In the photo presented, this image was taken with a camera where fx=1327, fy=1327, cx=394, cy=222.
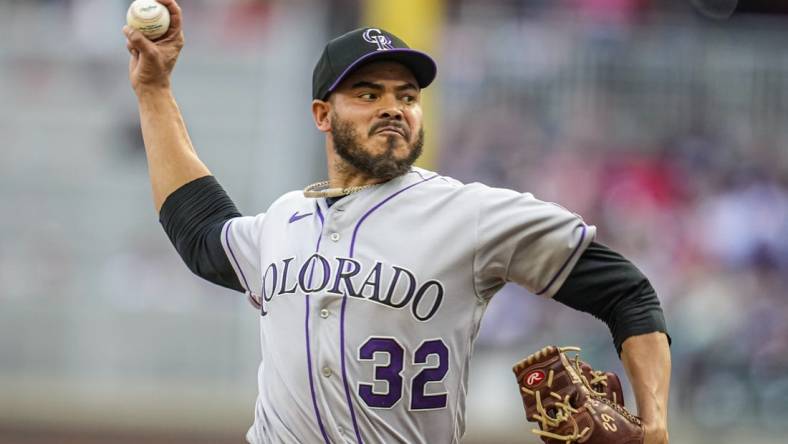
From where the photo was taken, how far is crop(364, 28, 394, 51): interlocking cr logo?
3.40 meters

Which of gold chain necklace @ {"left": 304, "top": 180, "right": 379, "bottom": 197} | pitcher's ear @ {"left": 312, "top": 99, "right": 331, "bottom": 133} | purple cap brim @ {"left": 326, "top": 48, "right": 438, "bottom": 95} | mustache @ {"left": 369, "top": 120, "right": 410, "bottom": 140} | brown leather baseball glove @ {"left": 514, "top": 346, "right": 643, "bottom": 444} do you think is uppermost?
purple cap brim @ {"left": 326, "top": 48, "right": 438, "bottom": 95}

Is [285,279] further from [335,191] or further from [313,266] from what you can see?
[335,191]

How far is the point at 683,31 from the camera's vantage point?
10719mm

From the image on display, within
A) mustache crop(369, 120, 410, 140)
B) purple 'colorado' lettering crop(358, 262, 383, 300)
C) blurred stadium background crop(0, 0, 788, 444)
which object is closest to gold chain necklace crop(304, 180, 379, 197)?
mustache crop(369, 120, 410, 140)

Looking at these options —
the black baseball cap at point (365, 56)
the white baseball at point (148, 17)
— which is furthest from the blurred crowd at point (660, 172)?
the black baseball cap at point (365, 56)

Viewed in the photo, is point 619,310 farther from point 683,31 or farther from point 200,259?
point 683,31

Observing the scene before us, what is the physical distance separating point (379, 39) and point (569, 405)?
3.46 ft

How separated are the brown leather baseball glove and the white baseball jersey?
0.18 metres

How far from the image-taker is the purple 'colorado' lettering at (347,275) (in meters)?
3.28

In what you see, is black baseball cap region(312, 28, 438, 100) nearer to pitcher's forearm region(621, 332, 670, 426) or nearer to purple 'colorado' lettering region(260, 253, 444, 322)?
purple 'colorado' lettering region(260, 253, 444, 322)

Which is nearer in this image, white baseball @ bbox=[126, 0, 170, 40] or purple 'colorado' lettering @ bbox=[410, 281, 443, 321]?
purple 'colorado' lettering @ bbox=[410, 281, 443, 321]

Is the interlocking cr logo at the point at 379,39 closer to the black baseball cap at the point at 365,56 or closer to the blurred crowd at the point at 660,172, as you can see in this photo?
the black baseball cap at the point at 365,56

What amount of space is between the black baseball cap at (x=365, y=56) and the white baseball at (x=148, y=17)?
61cm

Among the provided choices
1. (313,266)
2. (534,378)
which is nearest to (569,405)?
(534,378)
